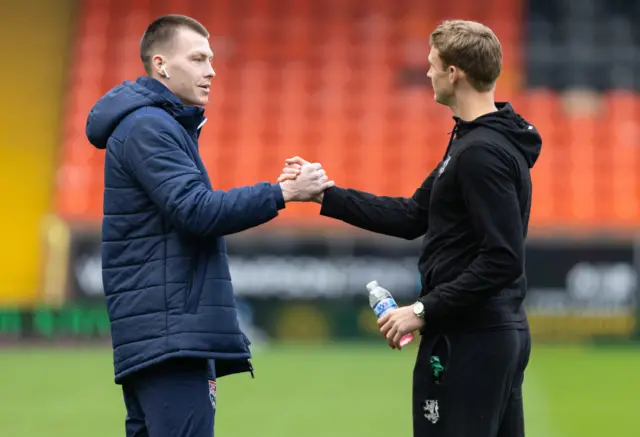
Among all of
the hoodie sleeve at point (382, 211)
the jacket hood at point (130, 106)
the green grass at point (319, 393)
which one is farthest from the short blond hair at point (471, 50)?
the green grass at point (319, 393)

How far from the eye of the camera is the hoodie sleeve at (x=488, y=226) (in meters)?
3.93

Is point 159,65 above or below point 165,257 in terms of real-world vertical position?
above

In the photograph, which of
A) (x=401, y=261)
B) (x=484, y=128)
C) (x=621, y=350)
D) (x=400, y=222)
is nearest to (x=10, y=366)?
(x=401, y=261)

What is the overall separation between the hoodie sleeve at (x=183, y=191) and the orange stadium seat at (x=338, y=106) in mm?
10021

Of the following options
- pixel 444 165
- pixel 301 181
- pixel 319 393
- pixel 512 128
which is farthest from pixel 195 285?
pixel 319 393

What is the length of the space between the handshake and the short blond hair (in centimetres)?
72

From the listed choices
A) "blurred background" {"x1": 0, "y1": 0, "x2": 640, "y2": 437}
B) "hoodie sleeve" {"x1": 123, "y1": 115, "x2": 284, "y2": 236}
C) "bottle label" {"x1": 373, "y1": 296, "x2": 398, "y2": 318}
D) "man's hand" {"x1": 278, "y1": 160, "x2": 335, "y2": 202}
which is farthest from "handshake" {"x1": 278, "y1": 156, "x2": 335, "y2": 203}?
"blurred background" {"x1": 0, "y1": 0, "x2": 640, "y2": 437}

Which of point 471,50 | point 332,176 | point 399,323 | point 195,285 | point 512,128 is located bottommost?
point 399,323

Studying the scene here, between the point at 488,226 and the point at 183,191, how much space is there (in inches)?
41.4

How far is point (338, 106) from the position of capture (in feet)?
54.3

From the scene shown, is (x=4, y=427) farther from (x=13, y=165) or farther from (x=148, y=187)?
(x=13, y=165)

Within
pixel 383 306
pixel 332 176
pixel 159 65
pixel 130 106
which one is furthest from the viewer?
pixel 332 176

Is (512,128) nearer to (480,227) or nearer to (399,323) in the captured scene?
(480,227)

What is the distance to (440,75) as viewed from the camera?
13.6 ft
